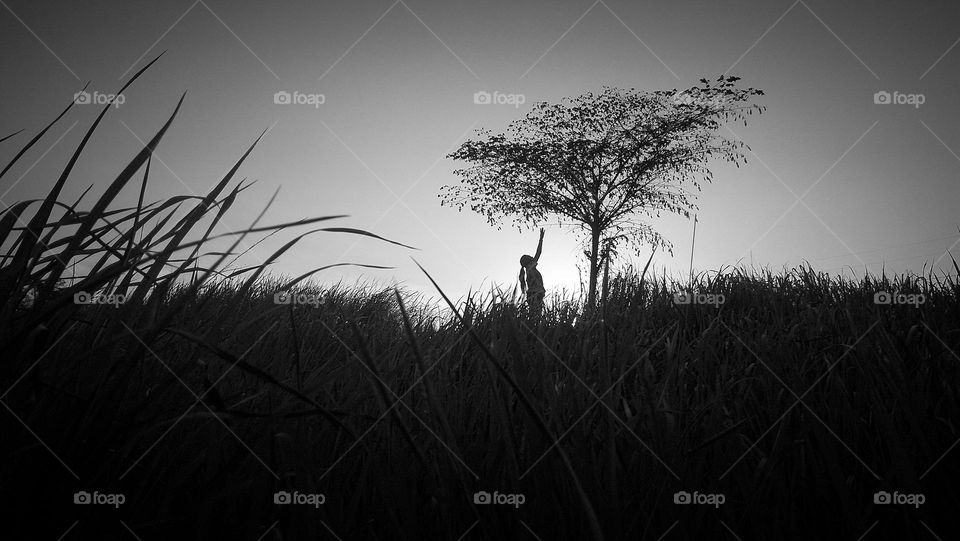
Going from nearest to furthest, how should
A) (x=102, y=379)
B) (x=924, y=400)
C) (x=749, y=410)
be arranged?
(x=102, y=379) → (x=924, y=400) → (x=749, y=410)

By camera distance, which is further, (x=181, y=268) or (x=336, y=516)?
(x=181, y=268)

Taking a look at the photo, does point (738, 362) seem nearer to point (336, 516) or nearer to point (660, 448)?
point (660, 448)

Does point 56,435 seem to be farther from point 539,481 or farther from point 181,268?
point 539,481

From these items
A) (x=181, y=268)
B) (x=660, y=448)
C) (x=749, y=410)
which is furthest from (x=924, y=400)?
(x=181, y=268)

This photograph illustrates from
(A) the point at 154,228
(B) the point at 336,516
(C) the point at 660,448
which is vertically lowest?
(B) the point at 336,516

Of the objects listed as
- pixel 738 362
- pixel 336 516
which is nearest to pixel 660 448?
→ pixel 336 516

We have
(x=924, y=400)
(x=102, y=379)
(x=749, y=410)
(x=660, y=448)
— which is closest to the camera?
(x=102, y=379)

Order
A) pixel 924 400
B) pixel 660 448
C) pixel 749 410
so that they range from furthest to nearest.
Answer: pixel 749 410
pixel 924 400
pixel 660 448

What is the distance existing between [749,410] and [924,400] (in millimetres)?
535

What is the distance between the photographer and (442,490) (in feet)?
3.23

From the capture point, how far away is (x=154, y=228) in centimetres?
114

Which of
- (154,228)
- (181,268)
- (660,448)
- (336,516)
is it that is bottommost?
(336,516)

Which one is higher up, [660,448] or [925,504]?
[660,448]

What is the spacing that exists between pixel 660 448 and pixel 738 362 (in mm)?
1656
